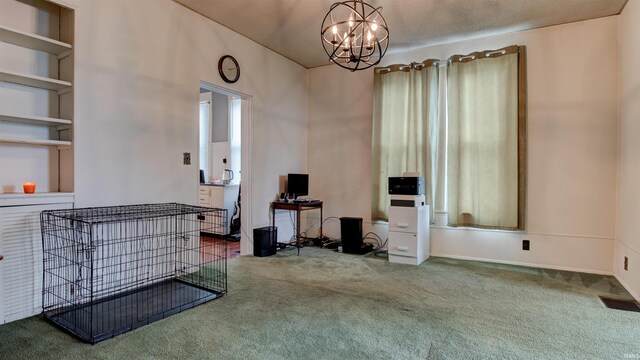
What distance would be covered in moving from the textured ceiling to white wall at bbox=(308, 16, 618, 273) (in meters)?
0.22

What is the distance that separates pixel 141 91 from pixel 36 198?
4.15 ft

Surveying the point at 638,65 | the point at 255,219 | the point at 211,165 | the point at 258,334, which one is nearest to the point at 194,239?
the point at 255,219

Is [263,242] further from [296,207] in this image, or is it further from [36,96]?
[36,96]

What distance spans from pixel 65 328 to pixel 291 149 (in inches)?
136

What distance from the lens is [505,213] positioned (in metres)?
3.96

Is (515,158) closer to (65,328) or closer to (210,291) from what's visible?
(210,291)

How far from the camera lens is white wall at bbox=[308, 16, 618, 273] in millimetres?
3625

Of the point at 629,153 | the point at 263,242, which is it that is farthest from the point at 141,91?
the point at 629,153

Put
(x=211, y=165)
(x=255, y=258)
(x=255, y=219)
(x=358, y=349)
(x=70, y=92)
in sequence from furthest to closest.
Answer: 1. (x=211, y=165)
2. (x=255, y=219)
3. (x=255, y=258)
4. (x=70, y=92)
5. (x=358, y=349)

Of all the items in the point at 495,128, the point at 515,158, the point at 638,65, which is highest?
the point at 638,65

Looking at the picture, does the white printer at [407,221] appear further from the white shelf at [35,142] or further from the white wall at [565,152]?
the white shelf at [35,142]

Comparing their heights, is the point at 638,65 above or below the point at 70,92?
above

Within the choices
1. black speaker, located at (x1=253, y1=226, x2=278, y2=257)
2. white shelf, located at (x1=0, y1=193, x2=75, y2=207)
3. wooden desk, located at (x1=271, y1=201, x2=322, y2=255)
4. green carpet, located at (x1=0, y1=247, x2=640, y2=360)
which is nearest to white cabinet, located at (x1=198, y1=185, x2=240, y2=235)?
wooden desk, located at (x1=271, y1=201, x2=322, y2=255)

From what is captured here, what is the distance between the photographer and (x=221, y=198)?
5.64 meters
